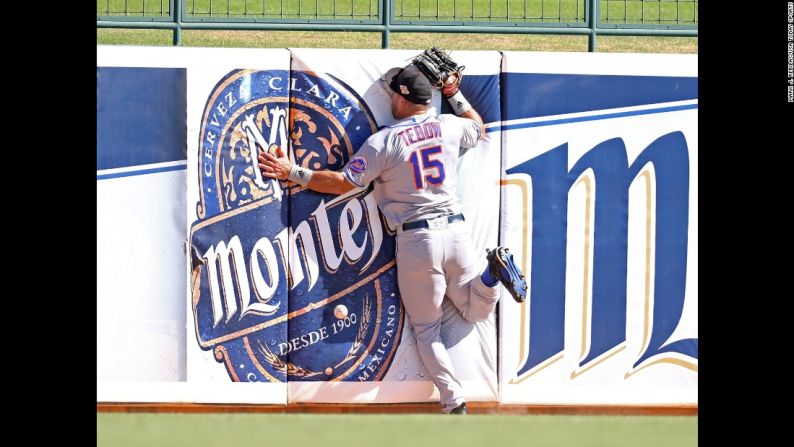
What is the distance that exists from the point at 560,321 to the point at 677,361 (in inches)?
36.7

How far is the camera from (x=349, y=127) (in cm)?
768

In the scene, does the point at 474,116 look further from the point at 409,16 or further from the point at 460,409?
the point at 460,409

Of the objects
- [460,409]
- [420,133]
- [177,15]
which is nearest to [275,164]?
[420,133]

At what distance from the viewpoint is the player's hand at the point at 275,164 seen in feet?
24.8

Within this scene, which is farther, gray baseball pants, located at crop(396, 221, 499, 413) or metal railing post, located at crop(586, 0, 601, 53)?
metal railing post, located at crop(586, 0, 601, 53)

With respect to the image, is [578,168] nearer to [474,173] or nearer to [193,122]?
[474,173]

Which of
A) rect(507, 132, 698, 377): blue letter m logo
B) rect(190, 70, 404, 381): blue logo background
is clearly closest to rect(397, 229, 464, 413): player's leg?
rect(190, 70, 404, 381): blue logo background

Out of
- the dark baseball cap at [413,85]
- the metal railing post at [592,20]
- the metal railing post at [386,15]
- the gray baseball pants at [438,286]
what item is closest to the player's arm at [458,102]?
the dark baseball cap at [413,85]

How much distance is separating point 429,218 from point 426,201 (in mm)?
120

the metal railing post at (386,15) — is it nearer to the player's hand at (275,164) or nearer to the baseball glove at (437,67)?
the baseball glove at (437,67)

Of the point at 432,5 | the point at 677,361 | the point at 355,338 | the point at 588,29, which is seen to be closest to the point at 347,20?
the point at 432,5

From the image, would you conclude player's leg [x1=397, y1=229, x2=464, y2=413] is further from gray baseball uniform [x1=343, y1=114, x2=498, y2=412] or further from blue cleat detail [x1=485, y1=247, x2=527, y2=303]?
blue cleat detail [x1=485, y1=247, x2=527, y2=303]

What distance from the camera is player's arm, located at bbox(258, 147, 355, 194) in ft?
24.7

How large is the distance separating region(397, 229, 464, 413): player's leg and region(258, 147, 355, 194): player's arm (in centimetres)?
56
